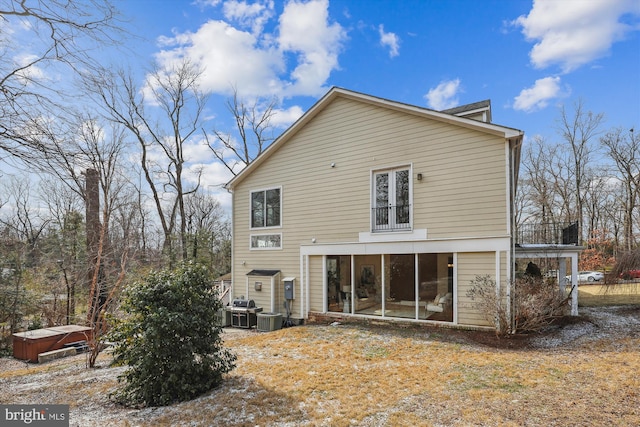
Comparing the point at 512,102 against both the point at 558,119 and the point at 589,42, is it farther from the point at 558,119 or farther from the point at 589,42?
the point at 558,119

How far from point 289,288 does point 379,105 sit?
20.9 feet

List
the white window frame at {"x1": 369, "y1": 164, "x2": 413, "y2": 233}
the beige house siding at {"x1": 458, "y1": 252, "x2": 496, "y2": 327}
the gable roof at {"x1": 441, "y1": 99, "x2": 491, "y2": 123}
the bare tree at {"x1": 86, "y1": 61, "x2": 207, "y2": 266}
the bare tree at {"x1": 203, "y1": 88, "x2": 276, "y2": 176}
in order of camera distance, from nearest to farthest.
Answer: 1. the beige house siding at {"x1": 458, "y1": 252, "x2": 496, "y2": 327}
2. the white window frame at {"x1": 369, "y1": 164, "x2": 413, "y2": 233}
3. the gable roof at {"x1": 441, "y1": 99, "x2": 491, "y2": 123}
4. the bare tree at {"x1": 86, "y1": 61, "x2": 207, "y2": 266}
5. the bare tree at {"x1": 203, "y1": 88, "x2": 276, "y2": 176}

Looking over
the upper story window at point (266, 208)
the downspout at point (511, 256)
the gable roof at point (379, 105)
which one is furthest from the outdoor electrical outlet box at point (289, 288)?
the downspout at point (511, 256)

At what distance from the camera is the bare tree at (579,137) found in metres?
24.4

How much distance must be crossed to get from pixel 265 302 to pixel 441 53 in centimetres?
1098

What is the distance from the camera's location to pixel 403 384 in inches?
201

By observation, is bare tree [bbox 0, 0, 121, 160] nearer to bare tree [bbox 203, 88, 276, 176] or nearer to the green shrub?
the green shrub

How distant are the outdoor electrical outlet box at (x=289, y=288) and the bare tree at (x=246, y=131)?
1453 centimetres

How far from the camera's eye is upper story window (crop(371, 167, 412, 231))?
958 cm

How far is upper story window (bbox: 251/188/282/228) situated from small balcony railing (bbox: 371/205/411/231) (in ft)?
11.7

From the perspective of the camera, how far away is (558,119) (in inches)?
991

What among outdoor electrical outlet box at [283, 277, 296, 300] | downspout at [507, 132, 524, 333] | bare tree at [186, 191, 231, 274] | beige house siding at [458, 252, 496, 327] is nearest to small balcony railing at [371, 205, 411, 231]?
beige house siding at [458, 252, 496, 327]

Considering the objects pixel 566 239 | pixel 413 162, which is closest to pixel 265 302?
pixel 413 162

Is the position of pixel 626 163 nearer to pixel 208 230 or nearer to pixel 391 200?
pixel 391 200
